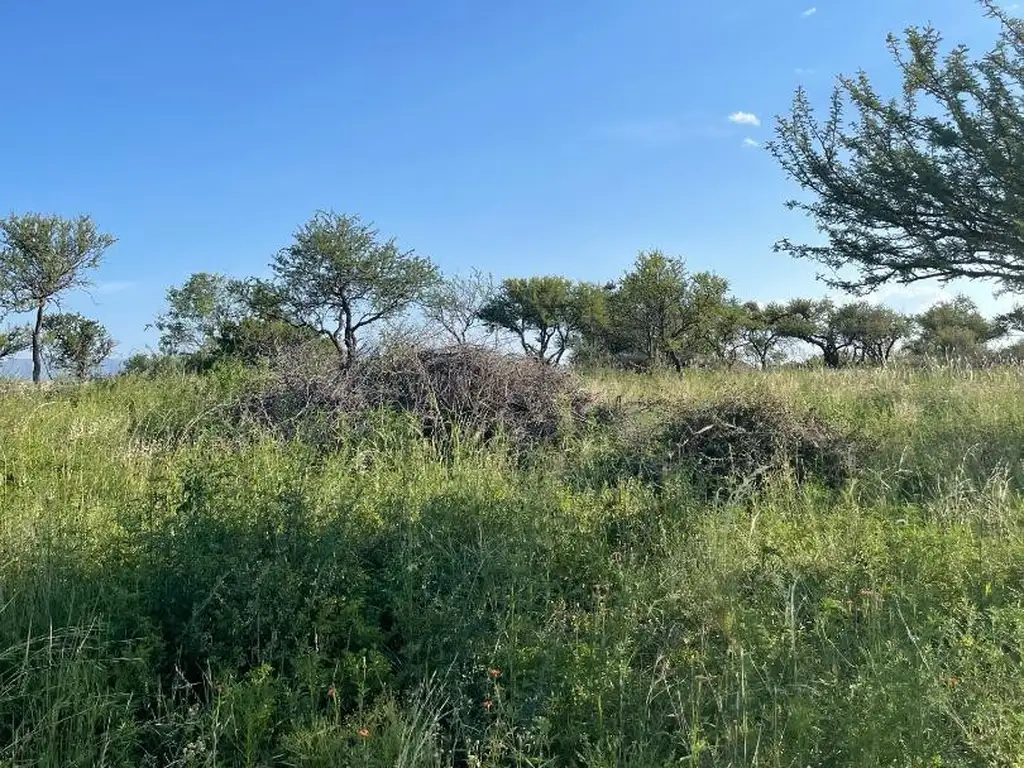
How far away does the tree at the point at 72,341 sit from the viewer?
2103cm

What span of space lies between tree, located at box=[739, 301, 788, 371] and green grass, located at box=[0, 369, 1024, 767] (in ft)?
75.1

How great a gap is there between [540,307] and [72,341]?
15.7m

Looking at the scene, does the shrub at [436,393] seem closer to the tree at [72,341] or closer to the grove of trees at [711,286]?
the grove of trees at [711,286]

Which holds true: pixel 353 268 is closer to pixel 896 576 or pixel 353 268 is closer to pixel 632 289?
pixel 632 289

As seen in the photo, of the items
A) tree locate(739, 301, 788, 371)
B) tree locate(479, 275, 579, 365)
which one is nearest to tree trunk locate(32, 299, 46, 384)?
tree locate(479, 275, 579, 365)

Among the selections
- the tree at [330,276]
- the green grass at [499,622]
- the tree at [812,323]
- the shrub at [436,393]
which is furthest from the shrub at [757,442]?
the tree at [812,323]

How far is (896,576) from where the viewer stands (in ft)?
11.1

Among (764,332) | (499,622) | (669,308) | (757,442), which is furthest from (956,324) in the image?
(499,622)

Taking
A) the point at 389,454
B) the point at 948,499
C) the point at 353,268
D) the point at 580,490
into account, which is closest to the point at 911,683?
the point at 948,499

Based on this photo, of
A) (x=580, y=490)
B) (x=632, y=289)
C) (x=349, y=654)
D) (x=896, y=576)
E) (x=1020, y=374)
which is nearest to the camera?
(x=349, y=654)

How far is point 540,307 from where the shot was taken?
26.0m

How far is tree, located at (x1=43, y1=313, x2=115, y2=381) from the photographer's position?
2103 centimetres

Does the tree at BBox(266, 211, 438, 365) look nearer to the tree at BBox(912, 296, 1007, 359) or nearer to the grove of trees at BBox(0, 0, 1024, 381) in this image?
the grove of trees at BBox(0, 0, 1024, 381)

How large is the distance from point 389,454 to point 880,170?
224 inches
